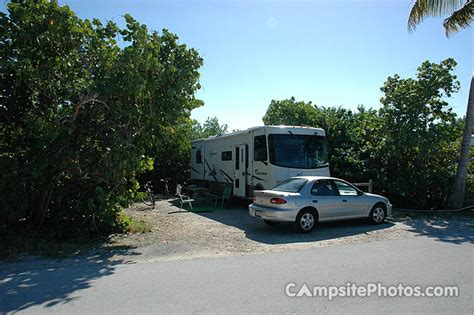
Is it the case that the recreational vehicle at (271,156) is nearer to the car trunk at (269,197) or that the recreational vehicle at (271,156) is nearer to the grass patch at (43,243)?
the car trunk at (269,197)

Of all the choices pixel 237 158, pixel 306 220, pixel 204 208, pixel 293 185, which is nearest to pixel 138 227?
pixel 293 185

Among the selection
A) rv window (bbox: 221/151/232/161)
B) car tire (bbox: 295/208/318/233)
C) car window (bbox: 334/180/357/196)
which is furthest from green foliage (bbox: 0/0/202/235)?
rv window (bbox: 221/151/232/161)

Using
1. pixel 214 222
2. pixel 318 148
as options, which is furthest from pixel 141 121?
pixel 318 148

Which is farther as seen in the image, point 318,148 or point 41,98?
point 318,148

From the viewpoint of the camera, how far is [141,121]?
29.5ft

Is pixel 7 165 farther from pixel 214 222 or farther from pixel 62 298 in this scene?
pixel 214 222

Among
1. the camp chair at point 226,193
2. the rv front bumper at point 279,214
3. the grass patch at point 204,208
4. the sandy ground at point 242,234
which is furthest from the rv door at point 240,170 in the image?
the rv front bumper at point 279,214

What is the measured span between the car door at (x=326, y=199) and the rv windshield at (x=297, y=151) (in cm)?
255

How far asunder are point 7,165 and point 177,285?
5183mm

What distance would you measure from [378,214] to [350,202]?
1310 mm

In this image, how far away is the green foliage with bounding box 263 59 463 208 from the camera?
14195 millimetres

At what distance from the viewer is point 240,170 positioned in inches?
587

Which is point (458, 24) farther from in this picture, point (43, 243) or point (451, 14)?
point (43, 243)

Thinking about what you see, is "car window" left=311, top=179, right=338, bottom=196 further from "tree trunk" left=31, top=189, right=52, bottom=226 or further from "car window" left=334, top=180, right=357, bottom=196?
"tree trunk" left=31, top=189, right=52, bottom=226
